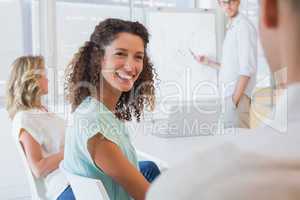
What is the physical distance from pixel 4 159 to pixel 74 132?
5.79ft

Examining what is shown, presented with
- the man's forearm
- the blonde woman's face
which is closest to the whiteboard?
the man's forearm

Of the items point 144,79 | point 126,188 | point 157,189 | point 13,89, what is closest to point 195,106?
point 144,79

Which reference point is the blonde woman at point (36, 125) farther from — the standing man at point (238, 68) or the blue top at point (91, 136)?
the standing man at point (238, 68)

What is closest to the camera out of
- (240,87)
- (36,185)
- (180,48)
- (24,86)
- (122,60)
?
(122,60)

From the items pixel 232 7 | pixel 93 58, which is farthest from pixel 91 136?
pixel 232 7

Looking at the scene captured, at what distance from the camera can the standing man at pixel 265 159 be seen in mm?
325

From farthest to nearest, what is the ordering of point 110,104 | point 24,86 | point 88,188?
point 24,86 < point 110,104 < point 88,188

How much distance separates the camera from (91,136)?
119cm

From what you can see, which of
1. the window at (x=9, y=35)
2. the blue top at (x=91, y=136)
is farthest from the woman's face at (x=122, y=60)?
the window at (x=9, y=35)

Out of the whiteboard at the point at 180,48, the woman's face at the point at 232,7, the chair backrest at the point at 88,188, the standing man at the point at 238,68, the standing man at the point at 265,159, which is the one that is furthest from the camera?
the whiteboard at the point at 180,48

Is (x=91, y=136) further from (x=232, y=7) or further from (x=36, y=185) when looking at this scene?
(x=232, y=7)

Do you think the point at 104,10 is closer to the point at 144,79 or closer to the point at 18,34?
the point at 18,34

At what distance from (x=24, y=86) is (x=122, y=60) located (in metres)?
0.61

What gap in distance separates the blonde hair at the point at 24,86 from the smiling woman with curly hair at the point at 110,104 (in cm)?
39
